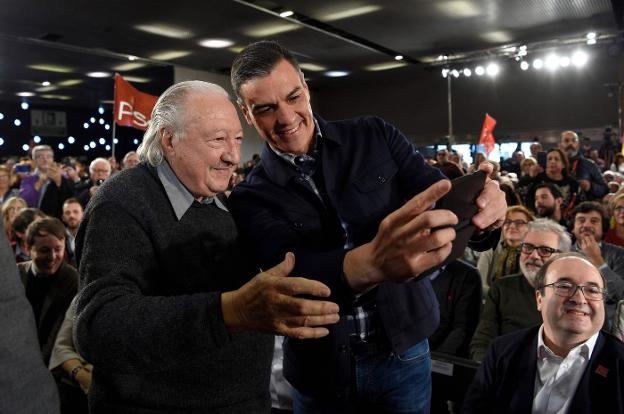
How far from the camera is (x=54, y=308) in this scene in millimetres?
3188

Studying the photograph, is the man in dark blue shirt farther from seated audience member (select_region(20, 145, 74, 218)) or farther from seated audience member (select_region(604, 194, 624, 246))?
seated audience member (select_region(20, 145, 74, 218))

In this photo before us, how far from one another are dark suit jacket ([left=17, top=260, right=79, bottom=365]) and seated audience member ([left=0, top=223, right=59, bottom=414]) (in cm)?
246

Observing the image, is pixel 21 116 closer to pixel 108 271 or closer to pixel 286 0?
pixel 286 0

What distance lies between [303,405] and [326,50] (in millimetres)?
10802

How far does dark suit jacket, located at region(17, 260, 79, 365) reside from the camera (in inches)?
124

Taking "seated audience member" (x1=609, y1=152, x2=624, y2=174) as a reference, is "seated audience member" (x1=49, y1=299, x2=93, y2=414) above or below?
below

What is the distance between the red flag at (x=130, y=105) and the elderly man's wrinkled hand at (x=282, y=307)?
6.06 m

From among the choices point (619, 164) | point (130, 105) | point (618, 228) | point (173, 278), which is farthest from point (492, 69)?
point (173, 278)

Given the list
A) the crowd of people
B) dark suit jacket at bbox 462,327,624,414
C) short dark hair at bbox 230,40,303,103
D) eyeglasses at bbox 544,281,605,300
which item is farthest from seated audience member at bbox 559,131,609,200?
short dark hair at bbox 230,40,303,103

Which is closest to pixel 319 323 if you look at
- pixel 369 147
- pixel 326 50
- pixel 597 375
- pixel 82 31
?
pixel 369 147

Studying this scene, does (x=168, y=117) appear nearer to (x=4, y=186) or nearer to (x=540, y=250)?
(x=540, y=250)

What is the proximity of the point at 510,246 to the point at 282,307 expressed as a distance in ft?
10.5

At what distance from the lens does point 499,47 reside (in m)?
12.0

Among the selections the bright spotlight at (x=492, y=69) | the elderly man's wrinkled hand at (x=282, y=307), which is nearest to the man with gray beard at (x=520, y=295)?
the elderly man's wrinkled hand at (x=282, y=307)
